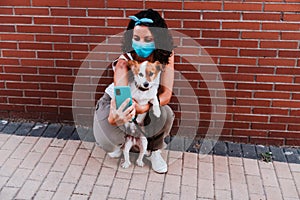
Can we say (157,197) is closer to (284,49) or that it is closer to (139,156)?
(139,156)

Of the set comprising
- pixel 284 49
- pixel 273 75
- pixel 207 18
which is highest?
pixel 207 18

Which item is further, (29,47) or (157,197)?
(29,47)

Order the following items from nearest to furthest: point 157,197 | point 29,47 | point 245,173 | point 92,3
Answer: point 157,197, point 245,173, point 92,3, point 29,47

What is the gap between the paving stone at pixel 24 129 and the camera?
3.99 meters

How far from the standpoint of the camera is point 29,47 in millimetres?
3973

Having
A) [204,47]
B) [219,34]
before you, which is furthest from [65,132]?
[219,34]

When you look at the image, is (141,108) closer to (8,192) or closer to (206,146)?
(206,146)

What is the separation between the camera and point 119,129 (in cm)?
342

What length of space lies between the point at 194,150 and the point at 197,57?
86cm

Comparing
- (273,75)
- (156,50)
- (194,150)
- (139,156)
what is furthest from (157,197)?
(273,75)

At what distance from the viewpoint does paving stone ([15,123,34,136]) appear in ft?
13.1

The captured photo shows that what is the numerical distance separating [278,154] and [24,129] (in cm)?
245

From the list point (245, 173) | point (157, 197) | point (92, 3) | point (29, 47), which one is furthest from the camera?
point (29, 47)

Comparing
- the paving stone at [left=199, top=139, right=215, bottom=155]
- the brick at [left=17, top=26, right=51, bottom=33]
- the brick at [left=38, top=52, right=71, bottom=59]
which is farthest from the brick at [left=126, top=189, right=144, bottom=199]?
the brick at [left=17, top=26, right=51, bottom=33]
